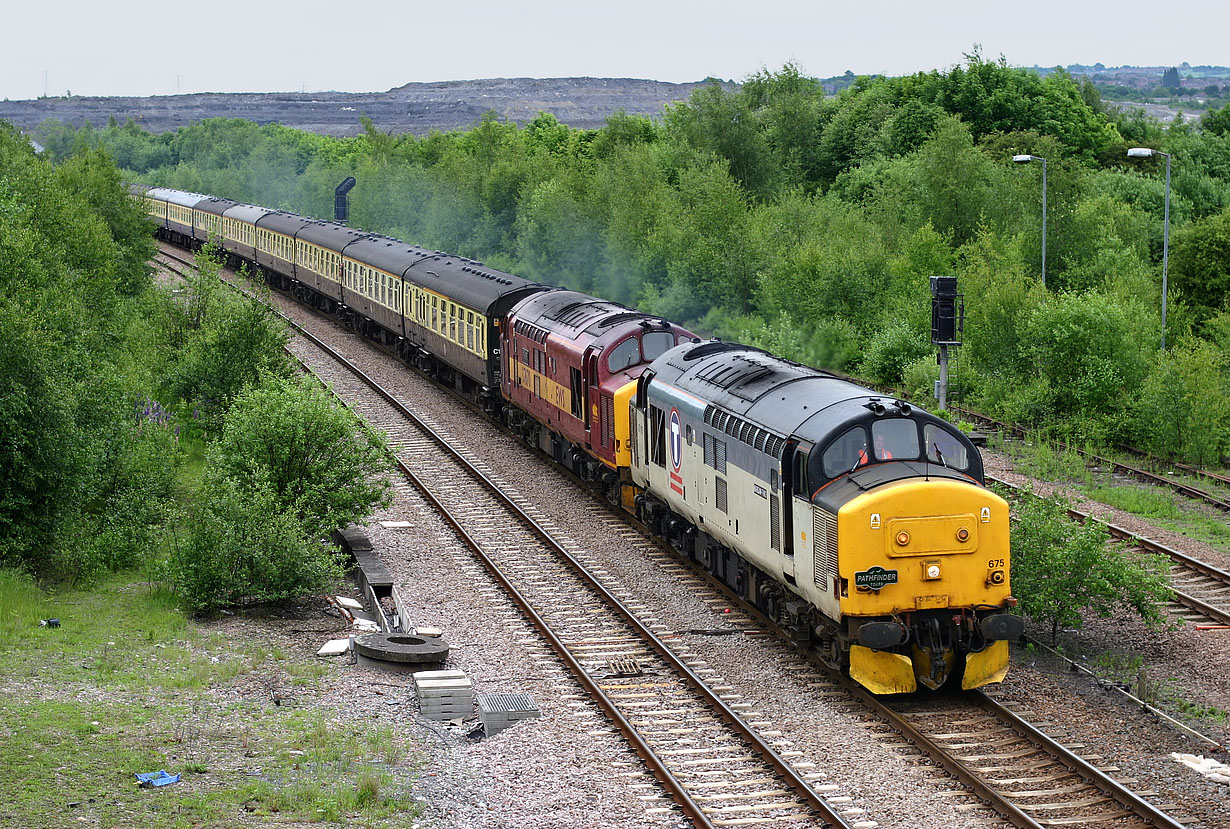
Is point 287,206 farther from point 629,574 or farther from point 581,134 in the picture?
point 629,574

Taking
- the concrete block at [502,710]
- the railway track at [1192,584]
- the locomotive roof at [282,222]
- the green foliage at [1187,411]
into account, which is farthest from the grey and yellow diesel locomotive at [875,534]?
the locomotive roof at [282,222]

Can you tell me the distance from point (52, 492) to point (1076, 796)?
16.6 metres

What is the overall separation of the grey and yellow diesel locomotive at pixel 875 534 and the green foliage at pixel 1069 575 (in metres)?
2.56

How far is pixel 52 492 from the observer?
22.3 m

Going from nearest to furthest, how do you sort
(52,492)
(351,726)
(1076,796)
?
1. (1076,796)
2. (351,726)
3. (52,492)

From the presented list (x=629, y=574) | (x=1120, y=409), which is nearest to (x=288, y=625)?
(x=629, y=574)

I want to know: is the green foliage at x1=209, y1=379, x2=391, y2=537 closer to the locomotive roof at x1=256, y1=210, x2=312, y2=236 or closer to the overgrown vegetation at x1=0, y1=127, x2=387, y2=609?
the overgrown vegetation at x1=0, y1=127, x2=387, y2=609

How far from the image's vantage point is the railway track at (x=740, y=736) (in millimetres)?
13258

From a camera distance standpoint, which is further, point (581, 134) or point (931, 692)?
point (581, 134)

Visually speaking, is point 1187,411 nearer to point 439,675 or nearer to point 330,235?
point 439,675

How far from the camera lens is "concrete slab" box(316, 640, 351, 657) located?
18531 millimetres

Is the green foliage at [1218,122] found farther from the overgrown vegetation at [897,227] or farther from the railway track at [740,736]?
the railway track at [740,736]

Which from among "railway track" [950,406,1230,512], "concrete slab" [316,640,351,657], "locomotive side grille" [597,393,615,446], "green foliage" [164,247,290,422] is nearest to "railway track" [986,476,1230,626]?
"railway track" [950,406,1230,512]

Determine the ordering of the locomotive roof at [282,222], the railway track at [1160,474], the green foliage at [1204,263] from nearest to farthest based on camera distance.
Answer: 1. the railway track at [1160,474]
2. the green foliage at [1204,263]
3. the locomotive roof at [282,222]
